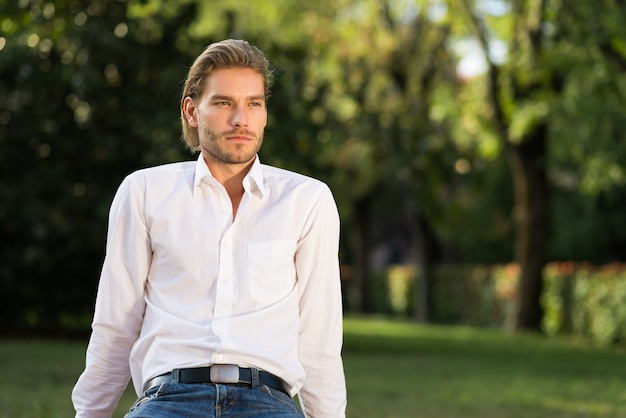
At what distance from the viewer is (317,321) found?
4277 millimetres

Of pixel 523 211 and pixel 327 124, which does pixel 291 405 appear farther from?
pixel 523 211

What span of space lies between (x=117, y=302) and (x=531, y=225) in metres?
25.9

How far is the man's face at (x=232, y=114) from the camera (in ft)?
13.7

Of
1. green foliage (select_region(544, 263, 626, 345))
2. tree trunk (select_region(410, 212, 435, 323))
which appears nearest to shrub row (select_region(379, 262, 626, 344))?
green foliage (select_region(544, 263, 626, 345))

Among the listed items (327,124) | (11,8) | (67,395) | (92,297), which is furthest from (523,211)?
(11,8)

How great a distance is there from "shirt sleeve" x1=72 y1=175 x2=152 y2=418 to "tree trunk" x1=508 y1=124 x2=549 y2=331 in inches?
984

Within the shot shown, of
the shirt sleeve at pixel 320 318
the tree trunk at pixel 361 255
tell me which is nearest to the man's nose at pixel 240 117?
the shirt sleeve at pixel 320 318

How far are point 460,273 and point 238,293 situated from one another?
32.6m

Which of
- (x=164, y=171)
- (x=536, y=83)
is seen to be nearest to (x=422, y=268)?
(x=536, y=83)

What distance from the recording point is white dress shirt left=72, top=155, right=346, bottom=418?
4.05 meters

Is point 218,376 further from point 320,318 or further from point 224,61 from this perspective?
point 224,61

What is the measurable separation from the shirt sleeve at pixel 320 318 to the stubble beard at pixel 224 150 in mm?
297

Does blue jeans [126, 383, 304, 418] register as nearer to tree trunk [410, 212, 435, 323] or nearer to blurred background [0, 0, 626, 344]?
blurred background [0, 0, 626, 344]

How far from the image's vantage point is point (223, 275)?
4.09m
